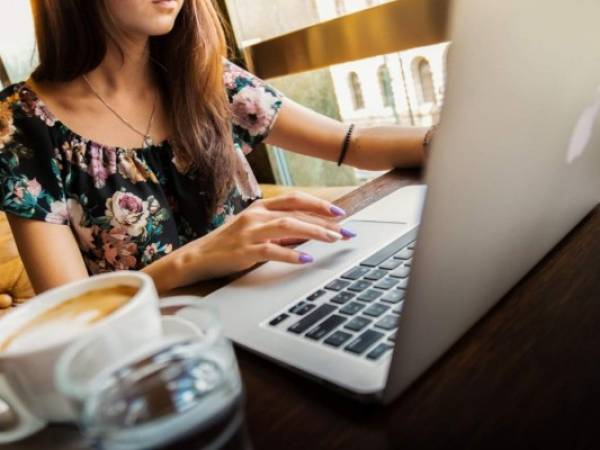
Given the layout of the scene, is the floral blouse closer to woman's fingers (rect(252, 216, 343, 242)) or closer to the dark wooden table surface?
woman's fingers (rect(252, 216, 343, 242))

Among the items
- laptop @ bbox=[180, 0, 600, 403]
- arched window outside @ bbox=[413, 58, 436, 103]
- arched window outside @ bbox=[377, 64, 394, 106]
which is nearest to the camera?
laptop @ bbox=[180, 0, 600, 403]

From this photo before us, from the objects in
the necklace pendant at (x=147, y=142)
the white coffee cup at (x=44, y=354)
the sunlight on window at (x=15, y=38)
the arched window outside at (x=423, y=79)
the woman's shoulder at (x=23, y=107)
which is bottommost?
the arched window outside at (x=423, y=79)

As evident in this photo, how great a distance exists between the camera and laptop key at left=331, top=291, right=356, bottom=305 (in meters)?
0.41

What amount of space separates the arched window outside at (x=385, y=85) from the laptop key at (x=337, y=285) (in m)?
1.61

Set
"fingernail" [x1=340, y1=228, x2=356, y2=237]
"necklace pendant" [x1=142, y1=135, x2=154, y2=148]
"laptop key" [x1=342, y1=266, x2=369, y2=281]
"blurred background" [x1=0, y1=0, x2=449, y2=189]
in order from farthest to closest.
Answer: "blurred background" [x1=0, y1=0, x2=449, y2=189] < "necklace pendant" [x1=142, y1=135, x2=154, y2=148] < "fingernail" [x1=340, y1=228, x2=356, y2=237] < "laptop key" [x1=342, y1=266, x2=369, y2=281]

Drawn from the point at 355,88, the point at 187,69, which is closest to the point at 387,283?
the point at 187,69

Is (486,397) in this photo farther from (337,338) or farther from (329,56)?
(329,56)

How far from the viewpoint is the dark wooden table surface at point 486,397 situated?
0.26 metres

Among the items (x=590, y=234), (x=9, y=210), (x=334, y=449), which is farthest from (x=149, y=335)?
(x=9, y=210)

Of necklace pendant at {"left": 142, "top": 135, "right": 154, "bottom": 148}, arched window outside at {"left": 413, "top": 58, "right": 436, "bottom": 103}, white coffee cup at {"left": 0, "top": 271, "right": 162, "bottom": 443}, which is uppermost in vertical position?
necklace pendant at {"left": 142, "top": 135, "right": 154, "bottom": 148}

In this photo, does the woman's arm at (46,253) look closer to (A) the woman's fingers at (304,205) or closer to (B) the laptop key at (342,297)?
(A) the woman's fingers at (304,205)

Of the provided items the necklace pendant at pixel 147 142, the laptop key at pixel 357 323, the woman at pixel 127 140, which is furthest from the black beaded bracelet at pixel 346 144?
the laptop key at pixel 357 323

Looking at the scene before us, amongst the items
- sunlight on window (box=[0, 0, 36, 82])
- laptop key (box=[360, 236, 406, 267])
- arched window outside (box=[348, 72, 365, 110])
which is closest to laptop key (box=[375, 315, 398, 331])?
laptop key (box=[360, 236, 406, 267])

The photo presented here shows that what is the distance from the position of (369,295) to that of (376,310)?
0.03m
